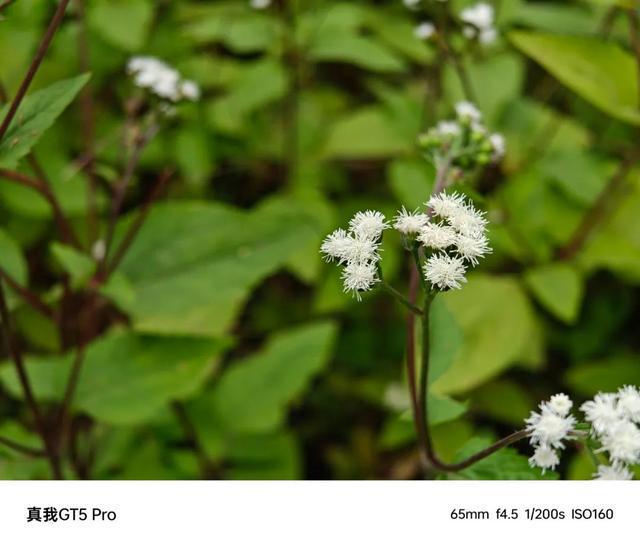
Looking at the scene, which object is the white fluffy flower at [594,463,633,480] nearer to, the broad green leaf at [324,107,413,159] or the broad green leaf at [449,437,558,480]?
the broad green leaf at [449,437,558,480]

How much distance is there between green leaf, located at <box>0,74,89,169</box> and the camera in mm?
1229

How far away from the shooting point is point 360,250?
1157 mm

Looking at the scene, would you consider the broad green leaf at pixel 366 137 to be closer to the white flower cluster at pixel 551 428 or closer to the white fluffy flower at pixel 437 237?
the white fluffy flower at pixel 437 237

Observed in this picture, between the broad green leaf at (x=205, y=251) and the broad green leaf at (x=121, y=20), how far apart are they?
677 mm

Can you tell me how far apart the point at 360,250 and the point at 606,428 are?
1.49ft

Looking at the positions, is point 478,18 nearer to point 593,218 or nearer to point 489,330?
point 593,218

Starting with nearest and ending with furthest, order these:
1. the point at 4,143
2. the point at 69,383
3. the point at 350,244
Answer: the point at 350,244 < the point at 4,143 < the point at 69,383

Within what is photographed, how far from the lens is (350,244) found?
117 centimetres

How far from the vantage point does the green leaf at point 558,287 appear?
7.11 feet

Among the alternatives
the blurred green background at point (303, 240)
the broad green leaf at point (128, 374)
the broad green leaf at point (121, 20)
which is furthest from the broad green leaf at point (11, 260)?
the broad green leaf at point (121, 20)
